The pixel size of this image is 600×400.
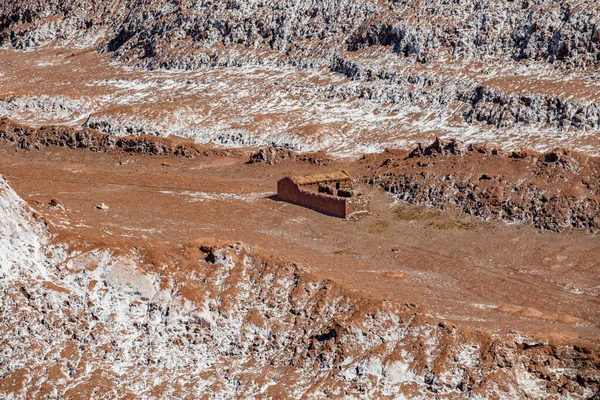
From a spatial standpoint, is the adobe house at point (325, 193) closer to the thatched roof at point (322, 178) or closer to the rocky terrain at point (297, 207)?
the thatched roof at point (322, 178)

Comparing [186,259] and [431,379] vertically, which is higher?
[186,259]

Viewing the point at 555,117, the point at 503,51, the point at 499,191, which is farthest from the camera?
the point at 503,51

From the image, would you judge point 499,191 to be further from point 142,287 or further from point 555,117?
point 142,287

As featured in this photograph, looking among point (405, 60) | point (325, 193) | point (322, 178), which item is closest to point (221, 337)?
point (325, 193)

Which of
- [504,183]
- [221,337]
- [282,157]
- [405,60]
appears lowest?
[282,157]

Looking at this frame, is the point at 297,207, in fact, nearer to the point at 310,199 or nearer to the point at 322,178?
the point at 310,199

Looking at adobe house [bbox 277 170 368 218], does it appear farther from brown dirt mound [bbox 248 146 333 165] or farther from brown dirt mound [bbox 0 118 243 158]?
brown dirt mound [bbox 0 118 243 158]

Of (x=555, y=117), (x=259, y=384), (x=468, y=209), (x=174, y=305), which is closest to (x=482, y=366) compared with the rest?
(x=259, y=384)
